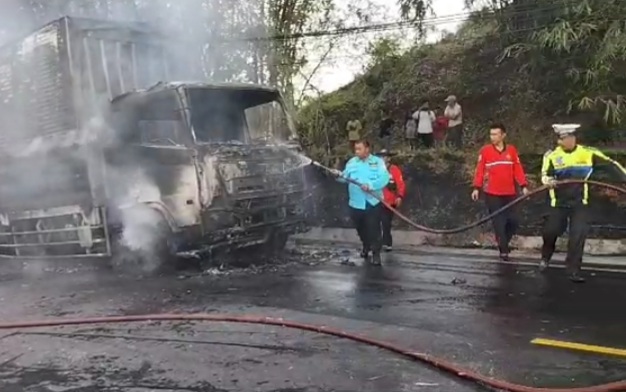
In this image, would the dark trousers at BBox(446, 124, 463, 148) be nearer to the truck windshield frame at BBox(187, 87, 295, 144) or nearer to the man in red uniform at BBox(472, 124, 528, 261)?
the man in red uniform at BBox(472, 124, 528, 261)

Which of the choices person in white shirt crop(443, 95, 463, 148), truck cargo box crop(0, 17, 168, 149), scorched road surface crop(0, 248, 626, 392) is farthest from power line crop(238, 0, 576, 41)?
scorched road surface crop(0, 248, 626, 392)

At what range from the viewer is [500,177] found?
9.02 metres

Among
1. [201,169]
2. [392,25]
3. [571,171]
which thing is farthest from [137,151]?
[392,25]

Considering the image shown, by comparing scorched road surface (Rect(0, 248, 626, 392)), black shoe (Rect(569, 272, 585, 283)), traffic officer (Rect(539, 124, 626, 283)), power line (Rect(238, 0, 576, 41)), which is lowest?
black shoe (Rect(569, 272, 585, 283))

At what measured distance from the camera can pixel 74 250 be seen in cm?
982

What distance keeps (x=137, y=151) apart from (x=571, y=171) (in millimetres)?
5242

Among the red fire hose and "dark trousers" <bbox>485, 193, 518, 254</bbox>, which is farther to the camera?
"dark trousers" <bbox>485, 193, 518, 254</bbox>

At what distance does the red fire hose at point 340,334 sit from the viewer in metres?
4.14

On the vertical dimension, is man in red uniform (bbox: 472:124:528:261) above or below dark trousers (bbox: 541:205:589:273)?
above

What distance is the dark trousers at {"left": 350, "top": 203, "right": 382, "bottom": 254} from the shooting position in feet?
31.0

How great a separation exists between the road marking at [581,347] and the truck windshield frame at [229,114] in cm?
495

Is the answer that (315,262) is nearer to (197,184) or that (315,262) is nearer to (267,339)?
(197,184)

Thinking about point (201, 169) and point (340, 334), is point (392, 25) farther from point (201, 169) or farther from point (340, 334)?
point (340, 334)

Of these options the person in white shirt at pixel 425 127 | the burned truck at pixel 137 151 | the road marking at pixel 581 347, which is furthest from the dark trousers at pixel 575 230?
the person in white shirt at pixel 425 127
